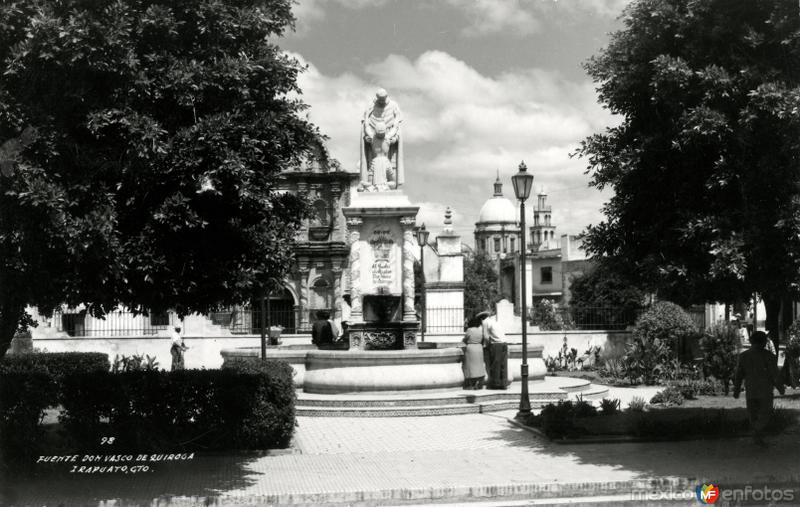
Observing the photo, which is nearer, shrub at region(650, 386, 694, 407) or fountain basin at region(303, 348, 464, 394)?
fountain basin at region(303, 348, 464, 394)

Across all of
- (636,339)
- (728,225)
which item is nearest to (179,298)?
(728,225)

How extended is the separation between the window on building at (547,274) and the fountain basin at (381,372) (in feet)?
244

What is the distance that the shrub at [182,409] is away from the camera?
1024 cm

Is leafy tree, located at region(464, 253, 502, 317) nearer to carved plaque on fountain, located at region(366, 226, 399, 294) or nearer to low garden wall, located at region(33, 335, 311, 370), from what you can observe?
low garden wall, located at region(33, 335, 311, 370)

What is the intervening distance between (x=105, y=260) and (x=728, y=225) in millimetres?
6921

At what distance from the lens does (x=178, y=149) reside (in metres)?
8.71

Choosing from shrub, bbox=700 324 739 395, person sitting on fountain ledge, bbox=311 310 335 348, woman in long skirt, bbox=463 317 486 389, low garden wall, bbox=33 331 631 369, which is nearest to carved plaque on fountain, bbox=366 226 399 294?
woman in long skirt, bbox=463 317 486 389

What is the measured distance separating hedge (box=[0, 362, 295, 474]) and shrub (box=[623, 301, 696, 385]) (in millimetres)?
13046

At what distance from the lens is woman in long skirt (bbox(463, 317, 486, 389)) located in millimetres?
16422

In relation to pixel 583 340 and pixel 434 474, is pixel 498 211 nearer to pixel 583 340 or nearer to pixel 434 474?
pixel 583 340

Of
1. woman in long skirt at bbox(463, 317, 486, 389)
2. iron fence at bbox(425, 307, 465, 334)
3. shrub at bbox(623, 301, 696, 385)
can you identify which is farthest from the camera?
iron fence at bbox(425, 307, 465, 334)

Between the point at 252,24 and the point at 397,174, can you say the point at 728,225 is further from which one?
the point at 397,174

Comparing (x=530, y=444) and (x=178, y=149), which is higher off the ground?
(x=178, y=149)

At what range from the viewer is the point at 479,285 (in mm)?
78438
